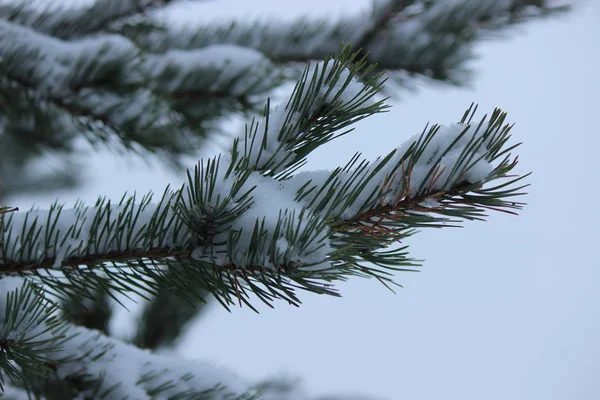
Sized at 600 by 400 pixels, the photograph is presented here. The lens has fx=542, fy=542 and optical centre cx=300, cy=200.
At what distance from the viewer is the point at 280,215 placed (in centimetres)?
51

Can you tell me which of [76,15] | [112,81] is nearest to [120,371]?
[112,81]

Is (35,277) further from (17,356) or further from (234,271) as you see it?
(234,271)

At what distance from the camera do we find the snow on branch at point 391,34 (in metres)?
1.65

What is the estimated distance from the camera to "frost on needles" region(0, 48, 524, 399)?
53cm


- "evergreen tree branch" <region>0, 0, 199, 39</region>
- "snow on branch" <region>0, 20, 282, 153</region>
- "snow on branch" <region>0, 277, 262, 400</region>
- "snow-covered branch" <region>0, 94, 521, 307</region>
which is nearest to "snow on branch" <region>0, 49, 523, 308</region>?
"snow-covered branch" <region>0, 94, 521, 307</region>

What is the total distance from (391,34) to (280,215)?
131cm

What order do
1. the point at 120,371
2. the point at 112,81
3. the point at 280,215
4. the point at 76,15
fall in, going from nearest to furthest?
the point at 280,215 < the point at 120,371 < the point at 112,81 < the point at 76,15

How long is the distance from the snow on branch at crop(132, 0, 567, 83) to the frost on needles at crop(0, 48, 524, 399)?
3.71ft

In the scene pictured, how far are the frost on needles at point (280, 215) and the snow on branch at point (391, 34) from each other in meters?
1.13

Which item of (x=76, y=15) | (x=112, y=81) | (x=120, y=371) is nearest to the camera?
(x=120, y=371)

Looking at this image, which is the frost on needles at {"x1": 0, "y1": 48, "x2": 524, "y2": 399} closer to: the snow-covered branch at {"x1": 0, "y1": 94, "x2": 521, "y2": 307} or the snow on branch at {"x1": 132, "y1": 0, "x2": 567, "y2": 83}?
the snow-covered branch at {"x1": 0, "y1": 94, "x2": 521, "y2": 307}

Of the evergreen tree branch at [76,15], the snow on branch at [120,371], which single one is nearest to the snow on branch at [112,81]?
the evergreen tree branch at [76,15]

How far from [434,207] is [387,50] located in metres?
1.19

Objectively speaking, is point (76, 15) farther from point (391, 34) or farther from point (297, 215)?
point (297, 215)
